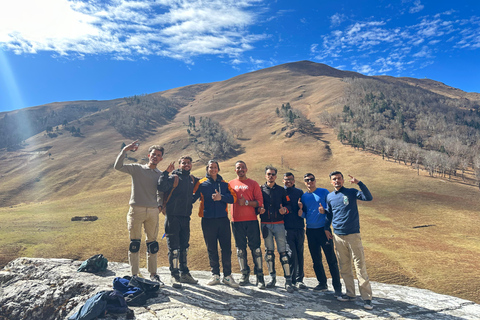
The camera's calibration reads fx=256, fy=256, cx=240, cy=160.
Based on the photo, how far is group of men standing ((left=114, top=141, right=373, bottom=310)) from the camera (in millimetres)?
6399

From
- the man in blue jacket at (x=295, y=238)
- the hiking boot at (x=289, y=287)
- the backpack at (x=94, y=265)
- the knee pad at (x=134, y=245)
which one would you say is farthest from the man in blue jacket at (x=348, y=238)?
the backpack at (x=94, y=265)

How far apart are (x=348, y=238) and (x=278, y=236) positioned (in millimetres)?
1734

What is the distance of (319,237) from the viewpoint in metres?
6.96

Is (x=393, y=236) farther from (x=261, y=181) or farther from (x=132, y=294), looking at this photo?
(x=261, y=181)

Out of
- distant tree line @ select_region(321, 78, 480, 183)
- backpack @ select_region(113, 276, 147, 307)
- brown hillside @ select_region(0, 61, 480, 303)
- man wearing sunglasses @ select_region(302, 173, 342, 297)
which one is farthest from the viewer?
distant tree line @ select_region(321, 78, 480, 183)

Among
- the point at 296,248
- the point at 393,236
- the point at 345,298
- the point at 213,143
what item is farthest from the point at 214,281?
the point at 213,143

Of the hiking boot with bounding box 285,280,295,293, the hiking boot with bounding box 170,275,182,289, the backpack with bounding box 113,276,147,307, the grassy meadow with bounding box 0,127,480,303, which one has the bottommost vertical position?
the grassy meadow with bounding box 0,127,480,303

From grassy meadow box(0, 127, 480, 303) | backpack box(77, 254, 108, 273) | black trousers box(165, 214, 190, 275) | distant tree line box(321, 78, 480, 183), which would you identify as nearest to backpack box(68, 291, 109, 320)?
black trousers box(165, 214, 190, 275)

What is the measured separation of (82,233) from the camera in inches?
815

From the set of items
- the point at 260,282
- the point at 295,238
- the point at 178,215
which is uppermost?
the point at 178,215

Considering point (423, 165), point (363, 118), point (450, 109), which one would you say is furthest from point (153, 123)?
point (450, 109)

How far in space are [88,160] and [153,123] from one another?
206ft

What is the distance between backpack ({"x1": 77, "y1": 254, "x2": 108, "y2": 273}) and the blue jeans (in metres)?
4.66

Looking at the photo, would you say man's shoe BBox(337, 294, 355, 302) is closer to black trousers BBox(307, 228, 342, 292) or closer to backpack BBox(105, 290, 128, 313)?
black trousers BBox(307, 228, 342, 292)
